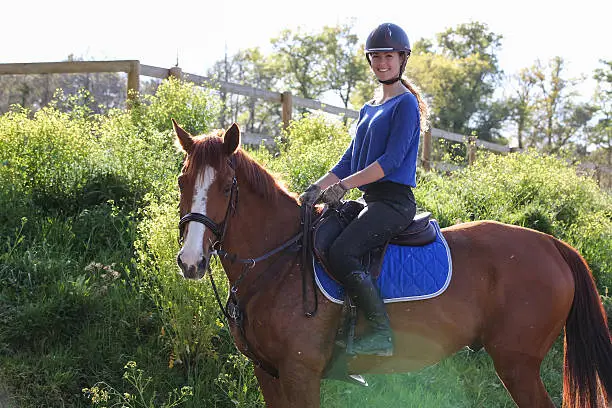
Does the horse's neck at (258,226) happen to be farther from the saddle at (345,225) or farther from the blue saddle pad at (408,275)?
the blue saddle pad at (408,275)

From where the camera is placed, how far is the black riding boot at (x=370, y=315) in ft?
11.0

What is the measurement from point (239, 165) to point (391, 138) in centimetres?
93

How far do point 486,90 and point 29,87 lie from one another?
2502 centimetres

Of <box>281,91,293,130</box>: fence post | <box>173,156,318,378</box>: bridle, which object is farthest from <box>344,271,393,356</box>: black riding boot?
<box>281,91,293,130</box>: fence post

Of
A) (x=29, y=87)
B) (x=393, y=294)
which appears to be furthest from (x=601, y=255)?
(x=29, y=87)

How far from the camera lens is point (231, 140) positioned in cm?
322

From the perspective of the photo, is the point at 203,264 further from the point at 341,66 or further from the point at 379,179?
the point at 341,66

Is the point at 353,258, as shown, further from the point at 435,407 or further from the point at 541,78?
the point at 541,78

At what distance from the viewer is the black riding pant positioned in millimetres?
3398

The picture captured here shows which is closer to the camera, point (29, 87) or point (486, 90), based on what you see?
point (29, 87)

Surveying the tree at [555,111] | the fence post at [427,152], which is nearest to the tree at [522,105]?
the tree at [555,111]

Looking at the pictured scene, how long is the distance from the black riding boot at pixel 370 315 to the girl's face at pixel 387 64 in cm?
131

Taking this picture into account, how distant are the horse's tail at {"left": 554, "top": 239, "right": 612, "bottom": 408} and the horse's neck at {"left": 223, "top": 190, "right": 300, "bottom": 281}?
195cm

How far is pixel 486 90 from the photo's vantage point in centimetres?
3469
